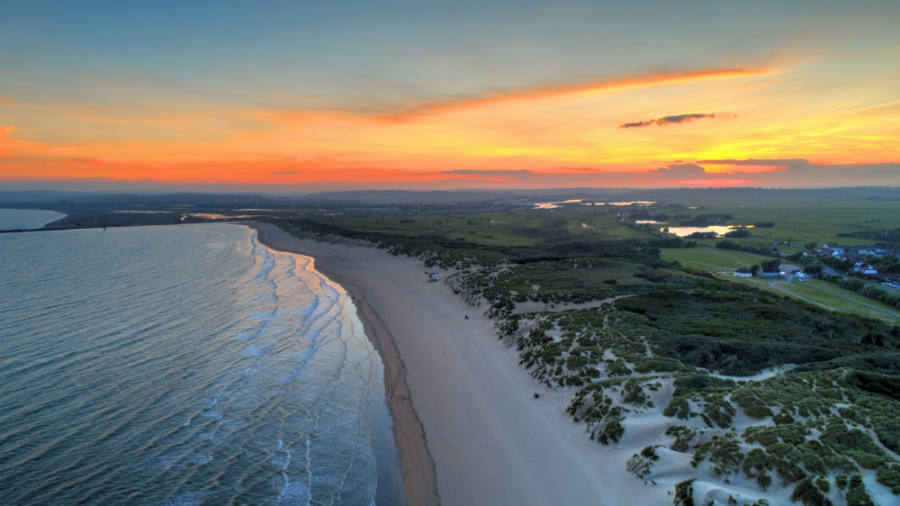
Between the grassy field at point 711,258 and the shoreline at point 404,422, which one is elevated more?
the grassy field at point 711,258

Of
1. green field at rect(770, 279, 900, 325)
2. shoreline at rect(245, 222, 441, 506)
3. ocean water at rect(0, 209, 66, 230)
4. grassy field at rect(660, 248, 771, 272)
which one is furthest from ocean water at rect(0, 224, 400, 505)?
ocean water at rect(0, 209, 66, 230)

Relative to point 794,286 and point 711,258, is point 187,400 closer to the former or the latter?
point 794,286

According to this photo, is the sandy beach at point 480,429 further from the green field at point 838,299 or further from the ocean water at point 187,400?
the green field at point 838,299

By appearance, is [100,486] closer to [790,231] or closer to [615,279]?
[615,279]

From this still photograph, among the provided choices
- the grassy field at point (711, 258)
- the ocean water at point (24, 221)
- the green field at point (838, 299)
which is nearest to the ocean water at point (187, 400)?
the green field at point (838, 299)

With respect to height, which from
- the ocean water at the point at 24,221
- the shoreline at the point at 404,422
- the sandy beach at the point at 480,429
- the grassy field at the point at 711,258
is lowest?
the shoreline at the point at 404,422

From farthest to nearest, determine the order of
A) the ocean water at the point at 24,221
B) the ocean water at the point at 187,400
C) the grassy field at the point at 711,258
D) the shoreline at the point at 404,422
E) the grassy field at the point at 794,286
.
Answer: the ocean water at the point at 24,221 → the grassy field at the point at 711,258 → the grassy field at the point at 794,286 → the shoreline at the point at 404,422 → the ocean water at the point at 187,400
